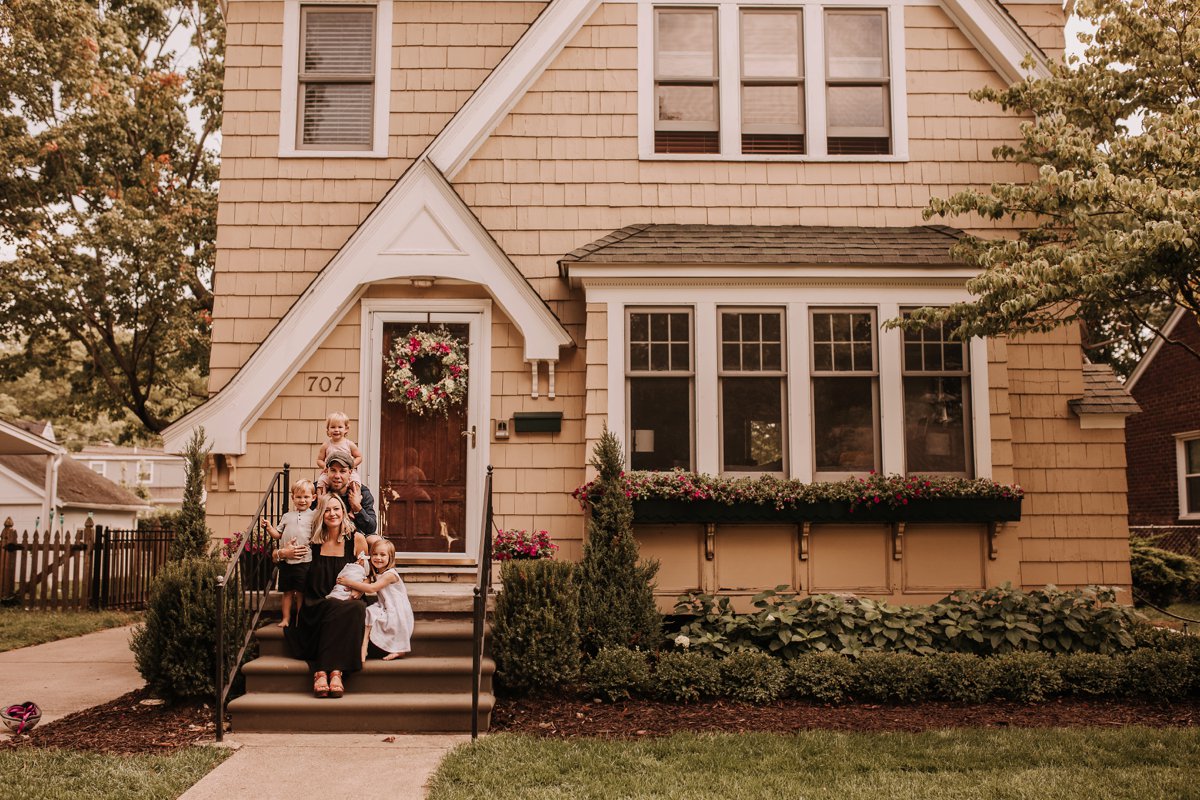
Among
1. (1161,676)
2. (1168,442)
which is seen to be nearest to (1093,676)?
(1161,676)

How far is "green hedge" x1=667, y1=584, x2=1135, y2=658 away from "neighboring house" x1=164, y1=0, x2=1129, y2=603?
69 cm

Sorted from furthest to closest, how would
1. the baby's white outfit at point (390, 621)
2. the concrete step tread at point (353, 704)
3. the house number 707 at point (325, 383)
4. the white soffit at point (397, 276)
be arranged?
the house number 707 at point (325, 383) < the white soffit at point (397, 276) < the baby's white outfit at point (390, 621) < the concrete step tread at point (353, 704)

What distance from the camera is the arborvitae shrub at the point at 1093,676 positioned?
22.4 feet

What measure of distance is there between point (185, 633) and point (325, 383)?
282 centimetres

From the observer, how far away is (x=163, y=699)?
22.1 ft

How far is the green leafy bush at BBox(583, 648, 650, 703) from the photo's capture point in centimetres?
671

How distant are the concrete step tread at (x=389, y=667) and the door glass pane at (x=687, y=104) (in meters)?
5.56

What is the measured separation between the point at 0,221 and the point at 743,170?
49.1 feet

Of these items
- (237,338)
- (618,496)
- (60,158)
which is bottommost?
(618,496)

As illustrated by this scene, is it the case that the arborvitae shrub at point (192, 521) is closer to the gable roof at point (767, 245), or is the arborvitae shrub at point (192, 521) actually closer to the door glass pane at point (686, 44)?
the gable roof at point (767, 245)

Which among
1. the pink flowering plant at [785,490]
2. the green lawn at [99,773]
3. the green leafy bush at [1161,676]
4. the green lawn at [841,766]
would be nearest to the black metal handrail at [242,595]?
the green lawn at [99,773]

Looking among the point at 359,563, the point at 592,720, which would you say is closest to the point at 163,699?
the point at 359,563

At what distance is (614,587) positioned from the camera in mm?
7113

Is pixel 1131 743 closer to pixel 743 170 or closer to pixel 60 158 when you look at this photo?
pixel 743 170
